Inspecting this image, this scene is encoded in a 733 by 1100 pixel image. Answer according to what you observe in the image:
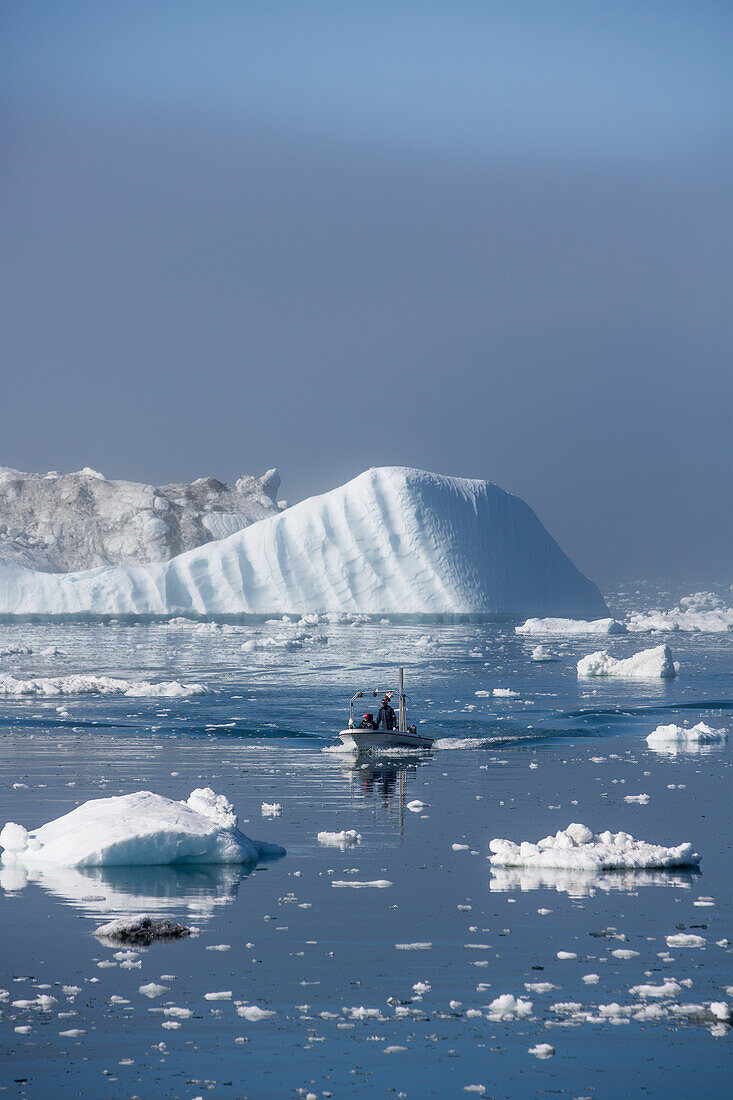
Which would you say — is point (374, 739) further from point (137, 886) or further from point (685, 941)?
point (685, 941)

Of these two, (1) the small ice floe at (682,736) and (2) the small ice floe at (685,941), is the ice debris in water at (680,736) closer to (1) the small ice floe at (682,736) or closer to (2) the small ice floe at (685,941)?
(1) the small ice floe at (682,736)

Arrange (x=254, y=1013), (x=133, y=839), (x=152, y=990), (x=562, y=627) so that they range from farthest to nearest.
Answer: (x=562, y=627) < (x=133, y=839) < (x=152, y=990) < (x=254, y=1013)

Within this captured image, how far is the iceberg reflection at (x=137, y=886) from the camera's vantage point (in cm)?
966

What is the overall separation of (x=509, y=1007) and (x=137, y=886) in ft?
14.2

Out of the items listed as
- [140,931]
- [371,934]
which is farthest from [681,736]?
[140,931]

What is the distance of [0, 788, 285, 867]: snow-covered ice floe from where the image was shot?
10.9 metres

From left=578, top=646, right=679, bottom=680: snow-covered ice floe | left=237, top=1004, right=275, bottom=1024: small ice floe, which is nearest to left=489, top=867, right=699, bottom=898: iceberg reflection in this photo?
left=237, top=1004, right=275, bottom=1024: small ice floe

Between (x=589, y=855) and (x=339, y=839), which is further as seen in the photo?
(x=339, y=839)

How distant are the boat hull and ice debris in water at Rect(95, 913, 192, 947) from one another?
10637 millimetres

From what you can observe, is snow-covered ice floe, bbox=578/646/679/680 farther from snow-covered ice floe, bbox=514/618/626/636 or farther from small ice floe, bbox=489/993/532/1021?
small ice floe, bbox=489/993/532/1021

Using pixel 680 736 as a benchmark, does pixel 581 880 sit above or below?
below

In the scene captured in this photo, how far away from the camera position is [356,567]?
57594 mm

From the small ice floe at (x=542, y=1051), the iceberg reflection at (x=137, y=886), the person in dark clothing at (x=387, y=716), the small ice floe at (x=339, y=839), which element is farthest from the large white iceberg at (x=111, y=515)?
the small ice floe at (x=542, y=1051)

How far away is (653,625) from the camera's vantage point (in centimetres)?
6200
